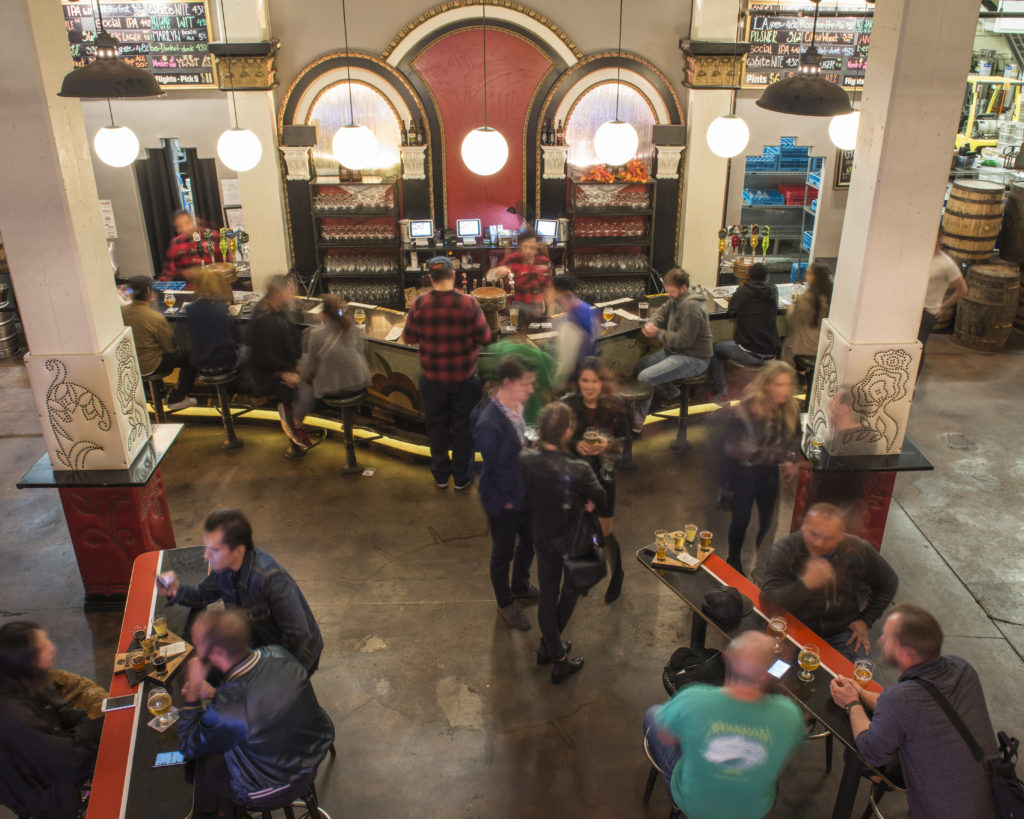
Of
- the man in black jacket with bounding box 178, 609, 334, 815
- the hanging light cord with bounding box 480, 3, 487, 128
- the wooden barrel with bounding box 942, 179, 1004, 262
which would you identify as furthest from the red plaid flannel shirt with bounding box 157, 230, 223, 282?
the wooden barrel with bounding box 942, 179, 1004, 262

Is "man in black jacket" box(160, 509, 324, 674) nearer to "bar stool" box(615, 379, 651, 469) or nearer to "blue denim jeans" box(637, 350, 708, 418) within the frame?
"bar stool" box(615, 379, 651, 469)

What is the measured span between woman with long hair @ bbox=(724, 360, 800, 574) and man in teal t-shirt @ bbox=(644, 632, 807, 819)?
75.7 inches

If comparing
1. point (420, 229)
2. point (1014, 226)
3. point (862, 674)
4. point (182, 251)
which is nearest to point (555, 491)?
point (862, 674)

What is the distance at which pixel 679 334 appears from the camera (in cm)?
621

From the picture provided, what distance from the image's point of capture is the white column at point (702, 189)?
892cm

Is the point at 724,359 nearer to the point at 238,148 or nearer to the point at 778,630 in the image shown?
the point at 778,630

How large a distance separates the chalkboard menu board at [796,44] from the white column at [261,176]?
5.15m

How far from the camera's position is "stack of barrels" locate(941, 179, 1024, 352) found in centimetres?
891

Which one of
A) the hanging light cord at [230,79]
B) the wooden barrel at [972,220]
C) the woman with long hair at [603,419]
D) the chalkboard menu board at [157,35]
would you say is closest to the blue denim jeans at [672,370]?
the woman with long hair at [603,419]

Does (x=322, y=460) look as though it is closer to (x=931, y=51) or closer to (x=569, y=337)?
(x=569, y=337)

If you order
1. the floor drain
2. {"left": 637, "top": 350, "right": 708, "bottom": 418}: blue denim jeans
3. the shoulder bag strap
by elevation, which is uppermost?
{"left": 637, "top": 350, "right": 708, "bottom": 418}: blue denim jeans

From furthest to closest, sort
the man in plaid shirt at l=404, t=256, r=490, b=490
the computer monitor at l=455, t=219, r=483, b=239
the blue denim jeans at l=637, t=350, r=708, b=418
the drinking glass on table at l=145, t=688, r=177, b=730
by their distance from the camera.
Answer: the computer monitor at l=455, t=219, r=483, b=239, the blue denim jeans at l=637, t=350, r=708, b=418, the man in plaid shirt at l=404, t=256, r=490, b=490, the drinking glass on table at l=145, t=688, r=177, b=730

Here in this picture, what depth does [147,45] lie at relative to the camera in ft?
29.7

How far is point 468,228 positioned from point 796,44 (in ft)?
13.6
